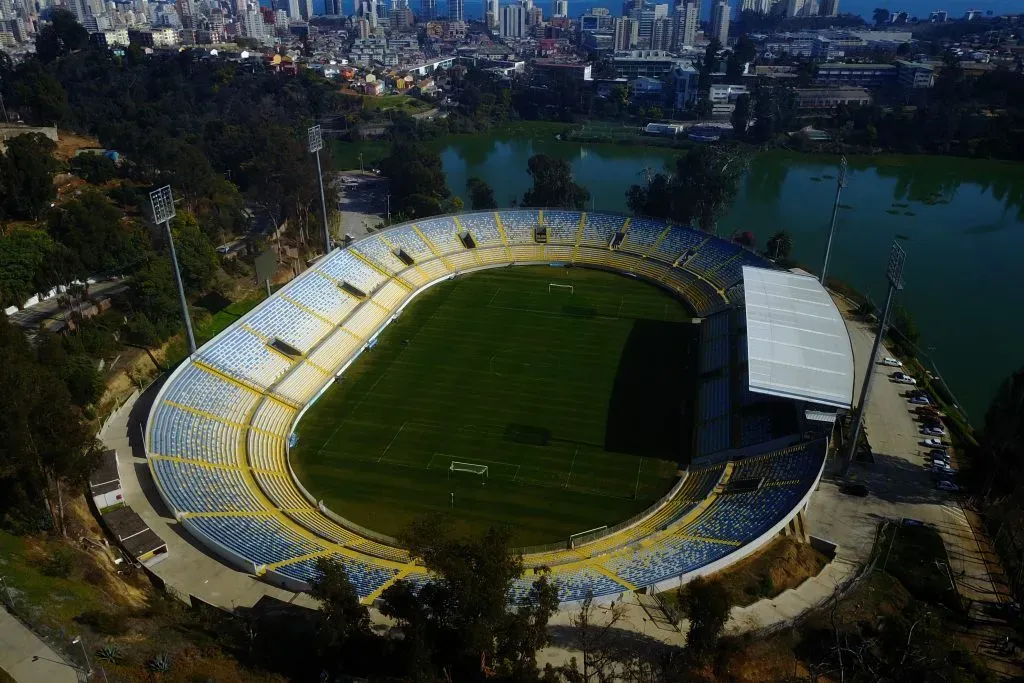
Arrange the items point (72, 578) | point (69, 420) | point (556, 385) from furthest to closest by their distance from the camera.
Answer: point (556, 385)
point (69, 420)
point (72, 578)

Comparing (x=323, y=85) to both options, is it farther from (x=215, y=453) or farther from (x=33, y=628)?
(x=33, y=628)

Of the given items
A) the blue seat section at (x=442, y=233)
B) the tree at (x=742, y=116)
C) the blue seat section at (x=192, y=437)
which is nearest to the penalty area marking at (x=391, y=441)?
the blue seat section at (x=192, y=437)

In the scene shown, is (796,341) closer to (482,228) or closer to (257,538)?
(257,538)

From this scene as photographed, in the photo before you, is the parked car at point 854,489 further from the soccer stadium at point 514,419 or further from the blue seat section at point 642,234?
the blue seat section at point 642,234

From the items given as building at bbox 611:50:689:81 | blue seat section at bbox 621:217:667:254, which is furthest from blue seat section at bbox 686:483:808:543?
building at bbox 611:50:689:81

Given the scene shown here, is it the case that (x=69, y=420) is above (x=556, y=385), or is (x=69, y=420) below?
above

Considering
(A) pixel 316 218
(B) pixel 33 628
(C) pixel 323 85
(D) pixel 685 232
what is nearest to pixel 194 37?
(C) pixel 323 85

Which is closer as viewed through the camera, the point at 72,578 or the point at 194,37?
the point at 72,578
